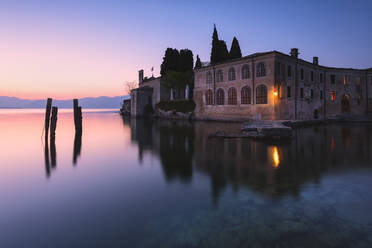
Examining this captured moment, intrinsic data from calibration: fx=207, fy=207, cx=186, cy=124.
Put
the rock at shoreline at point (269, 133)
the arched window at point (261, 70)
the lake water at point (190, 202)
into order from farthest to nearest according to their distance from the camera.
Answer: the arched window at point (261, 70) < the rock at shoreline at point (269, 133) < the lake water at point (190, 202)

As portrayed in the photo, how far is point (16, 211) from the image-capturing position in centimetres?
411

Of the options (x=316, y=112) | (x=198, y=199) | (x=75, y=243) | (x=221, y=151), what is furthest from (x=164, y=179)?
(x=316, y=112)

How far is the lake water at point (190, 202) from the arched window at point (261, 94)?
629 inches

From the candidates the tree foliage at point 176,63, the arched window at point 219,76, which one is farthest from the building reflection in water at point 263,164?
the tree foliage at point 176,63

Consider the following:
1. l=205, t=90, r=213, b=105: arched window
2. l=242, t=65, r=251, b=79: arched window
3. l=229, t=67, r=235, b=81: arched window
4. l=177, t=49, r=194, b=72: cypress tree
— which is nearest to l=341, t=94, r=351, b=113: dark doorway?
l=242, t=65, r=251, b=79: arched window

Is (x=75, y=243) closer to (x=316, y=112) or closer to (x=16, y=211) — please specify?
(x=16, y=211)

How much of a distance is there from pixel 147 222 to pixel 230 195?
1963 mm

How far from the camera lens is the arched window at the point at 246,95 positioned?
2517 cm

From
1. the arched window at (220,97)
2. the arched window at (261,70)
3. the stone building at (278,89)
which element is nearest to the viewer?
the stone building at (278,89)

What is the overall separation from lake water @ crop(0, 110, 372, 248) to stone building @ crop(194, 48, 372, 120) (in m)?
16.2

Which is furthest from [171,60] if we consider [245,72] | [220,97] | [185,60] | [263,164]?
[263,164]

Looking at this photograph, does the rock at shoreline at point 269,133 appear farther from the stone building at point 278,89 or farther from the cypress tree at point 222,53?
the cypress tree at point 222,53

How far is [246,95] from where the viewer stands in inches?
1003

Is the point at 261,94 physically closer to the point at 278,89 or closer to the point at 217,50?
the point at 278,89
